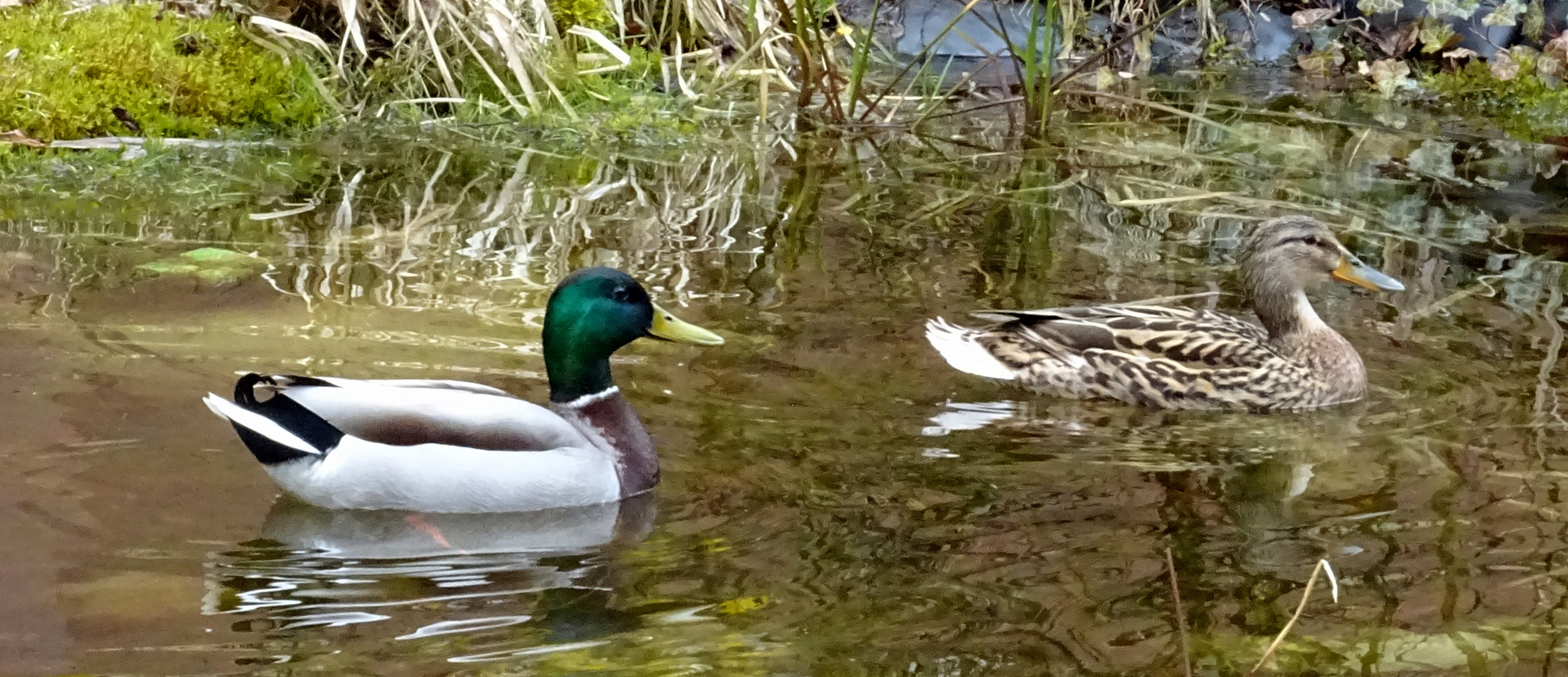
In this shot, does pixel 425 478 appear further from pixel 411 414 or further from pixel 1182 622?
pixel 1182 622

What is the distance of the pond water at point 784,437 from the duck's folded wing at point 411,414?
0.71 ft

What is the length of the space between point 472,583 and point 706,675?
784mm

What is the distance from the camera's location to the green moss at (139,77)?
841 centimetres

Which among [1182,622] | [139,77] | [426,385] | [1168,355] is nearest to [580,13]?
[139,77]

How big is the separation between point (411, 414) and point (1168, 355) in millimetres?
2638

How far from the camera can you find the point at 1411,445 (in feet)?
16.3

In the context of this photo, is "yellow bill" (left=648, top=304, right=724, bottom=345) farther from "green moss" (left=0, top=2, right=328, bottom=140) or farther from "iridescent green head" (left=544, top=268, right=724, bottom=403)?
"green moss" (left=0, top=2, right=328, bottom=140)

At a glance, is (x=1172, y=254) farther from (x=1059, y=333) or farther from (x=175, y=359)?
(x=175, y=359)

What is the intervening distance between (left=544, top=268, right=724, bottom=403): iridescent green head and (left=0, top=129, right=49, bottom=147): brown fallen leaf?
4408 millimetres

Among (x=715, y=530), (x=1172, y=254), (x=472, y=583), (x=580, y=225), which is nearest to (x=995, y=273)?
(x=1172, y=254)

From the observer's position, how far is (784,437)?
4.86m

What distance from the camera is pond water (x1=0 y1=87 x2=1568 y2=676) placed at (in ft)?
11.5

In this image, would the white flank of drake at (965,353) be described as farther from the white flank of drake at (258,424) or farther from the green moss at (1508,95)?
the green moss at (1508,95)

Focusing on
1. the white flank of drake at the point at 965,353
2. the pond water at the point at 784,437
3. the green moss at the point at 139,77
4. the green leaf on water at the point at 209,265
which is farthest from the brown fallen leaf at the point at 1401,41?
the green leaf on water at the point at 209,265
